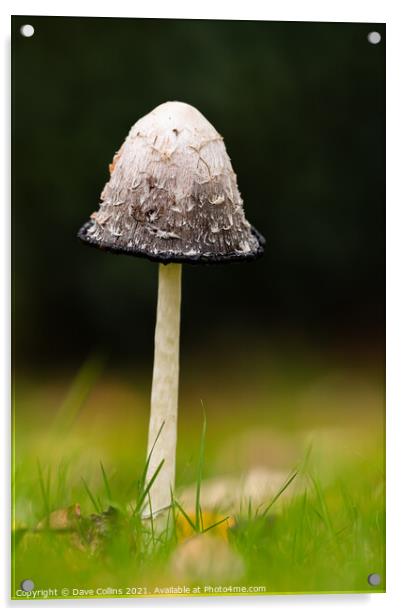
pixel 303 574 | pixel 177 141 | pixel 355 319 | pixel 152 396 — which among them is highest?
pixel 177 141

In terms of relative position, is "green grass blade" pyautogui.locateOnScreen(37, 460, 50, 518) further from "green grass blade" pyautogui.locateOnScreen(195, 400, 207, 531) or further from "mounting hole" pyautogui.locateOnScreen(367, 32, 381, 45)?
"mounting hole" pyautogui.locateOnScreen(367, 32, 381, 45)

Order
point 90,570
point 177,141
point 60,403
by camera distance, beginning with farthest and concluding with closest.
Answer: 1. point 60,403
2. point 90,570
3. point 177,141

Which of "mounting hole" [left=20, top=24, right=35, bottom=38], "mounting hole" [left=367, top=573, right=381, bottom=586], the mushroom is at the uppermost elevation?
"mounting hole" [left=20, top=24, right=35, bottom=38]

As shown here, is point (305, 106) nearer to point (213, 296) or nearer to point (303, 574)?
point (213, 296)

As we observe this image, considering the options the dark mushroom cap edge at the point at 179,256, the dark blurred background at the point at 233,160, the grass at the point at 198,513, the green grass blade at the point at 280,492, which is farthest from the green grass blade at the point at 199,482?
the dark mushroom cap edge at the point at 179,256

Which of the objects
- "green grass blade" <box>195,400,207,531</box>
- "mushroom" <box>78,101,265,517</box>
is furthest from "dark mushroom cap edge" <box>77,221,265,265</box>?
"green grass blade" <box>195,400,207,531</box>

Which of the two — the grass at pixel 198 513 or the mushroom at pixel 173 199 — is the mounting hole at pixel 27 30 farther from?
the grass at pixel 198 513

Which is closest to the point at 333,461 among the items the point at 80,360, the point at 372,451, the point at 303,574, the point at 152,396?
the point at 372,451
